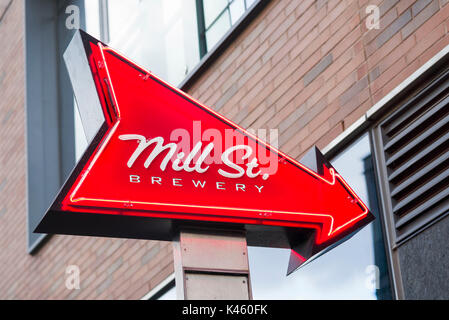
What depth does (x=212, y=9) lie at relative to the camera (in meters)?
9.12

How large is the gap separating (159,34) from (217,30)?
4.45 ft

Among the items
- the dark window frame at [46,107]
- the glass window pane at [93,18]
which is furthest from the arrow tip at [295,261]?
the glass window pane at [93,18]

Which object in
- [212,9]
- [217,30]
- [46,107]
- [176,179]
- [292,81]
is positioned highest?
[46,107]

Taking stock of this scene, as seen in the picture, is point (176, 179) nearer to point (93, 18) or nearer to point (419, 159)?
point (419, 159)

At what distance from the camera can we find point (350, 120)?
6.72m

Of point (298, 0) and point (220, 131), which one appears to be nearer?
point (220, 131)

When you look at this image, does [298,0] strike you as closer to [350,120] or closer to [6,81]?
[350,120]

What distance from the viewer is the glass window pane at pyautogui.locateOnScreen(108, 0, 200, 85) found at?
30.9ft

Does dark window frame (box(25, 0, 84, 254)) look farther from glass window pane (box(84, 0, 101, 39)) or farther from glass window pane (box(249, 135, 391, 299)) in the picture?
glass window pane (box(249, 135, 391, 299))

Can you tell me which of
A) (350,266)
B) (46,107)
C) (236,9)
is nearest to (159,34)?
(236,9)

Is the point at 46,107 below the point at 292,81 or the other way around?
the other way around

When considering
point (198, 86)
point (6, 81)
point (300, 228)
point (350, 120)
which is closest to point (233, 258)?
point (300, 228)

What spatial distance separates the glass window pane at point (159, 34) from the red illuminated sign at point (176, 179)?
11.4ft
